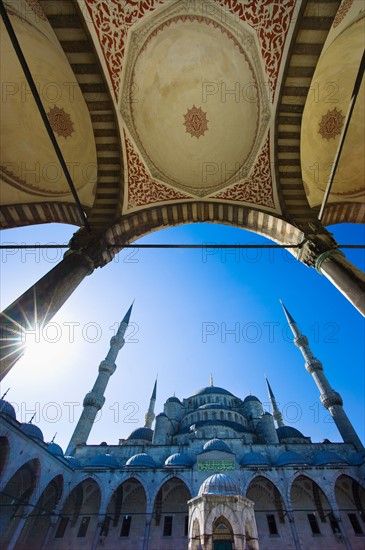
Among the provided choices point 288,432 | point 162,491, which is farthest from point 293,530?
point 288,432

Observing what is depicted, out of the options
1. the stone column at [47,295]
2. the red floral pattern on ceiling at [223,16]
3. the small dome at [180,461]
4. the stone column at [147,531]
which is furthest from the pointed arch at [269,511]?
the red floral pattern on ceiling at [223,16]

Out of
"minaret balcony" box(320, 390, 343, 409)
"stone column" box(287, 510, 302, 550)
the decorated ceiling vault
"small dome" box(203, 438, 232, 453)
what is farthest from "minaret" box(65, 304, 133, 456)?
the decorated ceiling vault

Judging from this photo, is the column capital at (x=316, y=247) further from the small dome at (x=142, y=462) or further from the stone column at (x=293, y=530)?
the small dome at (x=142, y=462)

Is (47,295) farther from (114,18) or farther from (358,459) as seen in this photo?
(358,459)

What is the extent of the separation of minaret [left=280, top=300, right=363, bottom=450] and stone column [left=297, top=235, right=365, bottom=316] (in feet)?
68.0

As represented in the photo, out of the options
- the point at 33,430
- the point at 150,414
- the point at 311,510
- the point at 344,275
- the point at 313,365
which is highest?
the point at 150,414

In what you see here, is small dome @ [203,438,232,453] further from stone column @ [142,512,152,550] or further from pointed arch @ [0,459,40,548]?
pointed arch @ [0,459,40,548]

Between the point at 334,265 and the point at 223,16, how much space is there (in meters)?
4.50

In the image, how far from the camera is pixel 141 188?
6566mm

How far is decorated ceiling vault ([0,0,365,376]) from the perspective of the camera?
178 inches

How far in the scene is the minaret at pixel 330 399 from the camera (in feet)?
67.4

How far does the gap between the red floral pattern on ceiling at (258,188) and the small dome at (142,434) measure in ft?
79.5

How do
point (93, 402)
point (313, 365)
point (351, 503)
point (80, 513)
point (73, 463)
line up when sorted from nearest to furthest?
point (80, 513)
point (351, 503)
point (73, 463)
point (93, 402)
point (313, 365)

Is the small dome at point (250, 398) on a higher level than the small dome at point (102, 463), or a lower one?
higher
